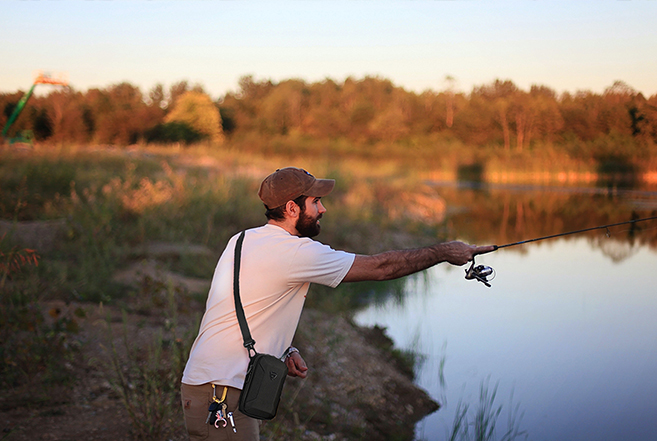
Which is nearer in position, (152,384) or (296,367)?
(296,367)

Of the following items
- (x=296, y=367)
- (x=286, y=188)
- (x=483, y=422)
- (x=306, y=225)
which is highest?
(x=286, y=188)

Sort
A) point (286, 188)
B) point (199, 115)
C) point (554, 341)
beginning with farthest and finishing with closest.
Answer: point (199, 115), point (554, 341), point (286, 188)

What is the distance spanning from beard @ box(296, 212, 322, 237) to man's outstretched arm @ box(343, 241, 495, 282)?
13.4 inches

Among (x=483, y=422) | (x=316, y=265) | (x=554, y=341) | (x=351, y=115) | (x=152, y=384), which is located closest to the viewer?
(x=316, y=265)

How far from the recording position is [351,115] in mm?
51375

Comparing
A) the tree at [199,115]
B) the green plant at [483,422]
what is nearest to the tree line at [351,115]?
the tree at [199,115]

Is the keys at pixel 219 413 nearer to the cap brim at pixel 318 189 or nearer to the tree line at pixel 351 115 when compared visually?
the cap brim at pixel 318 189

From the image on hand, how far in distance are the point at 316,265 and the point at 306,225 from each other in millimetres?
360

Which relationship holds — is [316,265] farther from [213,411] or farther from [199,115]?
[199,115]

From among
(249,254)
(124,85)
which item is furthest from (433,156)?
(124,85)

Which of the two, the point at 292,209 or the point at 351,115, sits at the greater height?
the point at 351,115

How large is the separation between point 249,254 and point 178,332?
12.3ft

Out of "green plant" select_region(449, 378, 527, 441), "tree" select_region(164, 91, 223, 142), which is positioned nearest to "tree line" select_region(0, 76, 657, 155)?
"tree" select_region(164, 91, 223, 142)

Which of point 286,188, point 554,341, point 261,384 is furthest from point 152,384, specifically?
point 554,341
